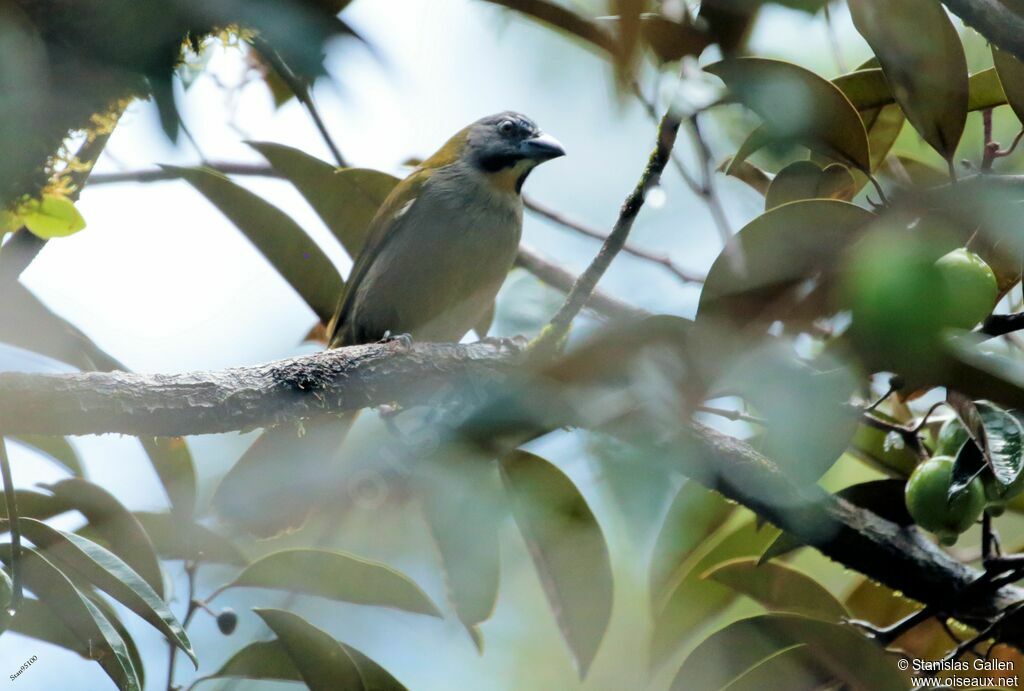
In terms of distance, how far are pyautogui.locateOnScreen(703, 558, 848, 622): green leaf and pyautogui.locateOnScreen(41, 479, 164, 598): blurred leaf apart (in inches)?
59.8

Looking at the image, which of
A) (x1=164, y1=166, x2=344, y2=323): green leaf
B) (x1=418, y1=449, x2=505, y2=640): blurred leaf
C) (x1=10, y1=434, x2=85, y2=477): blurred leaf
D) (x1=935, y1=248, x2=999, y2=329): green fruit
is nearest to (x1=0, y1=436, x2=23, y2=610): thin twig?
(x1=10, y1=434, x2=85, y2=477): blurred leaf

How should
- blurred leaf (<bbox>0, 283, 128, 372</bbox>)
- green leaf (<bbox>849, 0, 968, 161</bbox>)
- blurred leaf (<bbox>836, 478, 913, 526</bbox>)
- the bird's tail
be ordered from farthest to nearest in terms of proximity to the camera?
the bird's tail < blurred leaf (<bbox>836, 478, 913, 526</bbox>) < blurred leaf (<bbox>0, 283, 128, 372</bbox>) < green leaf (<bbox>849, 0, 968, 161</bbox>)

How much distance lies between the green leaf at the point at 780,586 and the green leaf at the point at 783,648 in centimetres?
29

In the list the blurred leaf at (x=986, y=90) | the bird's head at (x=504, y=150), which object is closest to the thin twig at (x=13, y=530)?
the blurred leaf at (x=986, y=90)

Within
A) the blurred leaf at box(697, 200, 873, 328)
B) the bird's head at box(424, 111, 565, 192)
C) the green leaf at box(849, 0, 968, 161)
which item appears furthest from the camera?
the bird's head at box(424, 111, 565, 192)

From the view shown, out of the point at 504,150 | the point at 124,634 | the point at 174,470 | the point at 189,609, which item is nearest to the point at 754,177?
the point at 504,150

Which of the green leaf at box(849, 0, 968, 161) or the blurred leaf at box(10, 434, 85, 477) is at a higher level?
the green leaf at box(849, 0, 968, 161)

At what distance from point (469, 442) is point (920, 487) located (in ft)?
3.40

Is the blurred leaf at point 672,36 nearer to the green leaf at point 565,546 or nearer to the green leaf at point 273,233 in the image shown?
the green leaf at point 565,546

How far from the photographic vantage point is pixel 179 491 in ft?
8.71

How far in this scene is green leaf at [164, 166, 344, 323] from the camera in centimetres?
291

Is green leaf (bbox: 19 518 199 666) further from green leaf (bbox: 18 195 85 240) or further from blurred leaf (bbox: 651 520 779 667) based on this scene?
blurred leaf (bbox: 651 520 779 667)

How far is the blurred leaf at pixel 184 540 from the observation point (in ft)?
8.48

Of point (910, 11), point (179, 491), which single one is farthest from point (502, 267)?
point (910, 11)
